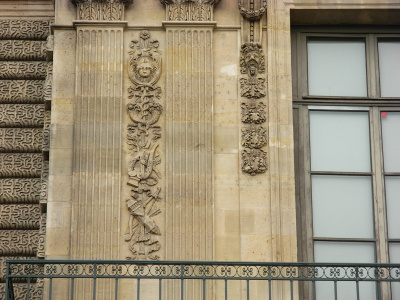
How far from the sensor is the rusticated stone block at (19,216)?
42.6 feet

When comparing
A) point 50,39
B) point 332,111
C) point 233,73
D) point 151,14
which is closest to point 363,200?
point 332,111

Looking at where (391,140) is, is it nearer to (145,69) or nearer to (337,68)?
(337,68)

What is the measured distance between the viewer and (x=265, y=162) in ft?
40.0

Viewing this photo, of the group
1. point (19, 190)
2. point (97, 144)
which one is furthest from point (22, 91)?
point (97, 144)

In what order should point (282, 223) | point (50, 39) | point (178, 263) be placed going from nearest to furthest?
point (178, 263), point (282, 223), point (50, 39)

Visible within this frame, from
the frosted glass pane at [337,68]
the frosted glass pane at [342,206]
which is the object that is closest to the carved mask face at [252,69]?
the frosted glass pane at [337,68]

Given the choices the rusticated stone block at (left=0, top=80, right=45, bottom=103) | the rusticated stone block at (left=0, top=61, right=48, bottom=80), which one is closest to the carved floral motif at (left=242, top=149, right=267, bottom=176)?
the rusticated stone block at (left=0, top=80, right=45, bottom=103)

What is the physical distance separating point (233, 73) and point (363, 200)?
2.28 m

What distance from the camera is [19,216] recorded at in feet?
42.7

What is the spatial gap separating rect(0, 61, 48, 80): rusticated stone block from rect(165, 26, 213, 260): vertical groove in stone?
6.68 ft

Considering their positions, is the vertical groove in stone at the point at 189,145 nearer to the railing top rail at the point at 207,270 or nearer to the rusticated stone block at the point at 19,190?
the railing top rail at the point at 207,270

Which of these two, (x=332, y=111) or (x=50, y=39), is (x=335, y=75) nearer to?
(x=332, y=111)

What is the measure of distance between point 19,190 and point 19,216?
0.34 metres

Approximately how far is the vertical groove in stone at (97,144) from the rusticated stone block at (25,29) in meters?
1.34
